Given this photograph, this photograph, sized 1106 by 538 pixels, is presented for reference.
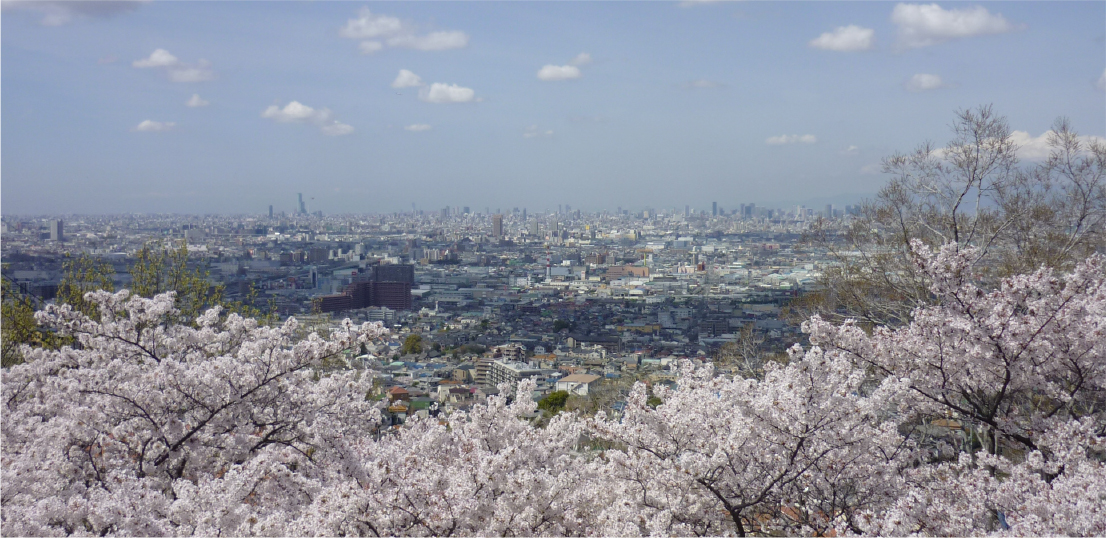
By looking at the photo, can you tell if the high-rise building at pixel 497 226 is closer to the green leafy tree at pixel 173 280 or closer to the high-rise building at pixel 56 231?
the high-rise building at pixel 56 231

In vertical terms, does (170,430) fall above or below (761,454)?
above

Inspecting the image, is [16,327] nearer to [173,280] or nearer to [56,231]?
[173,280]

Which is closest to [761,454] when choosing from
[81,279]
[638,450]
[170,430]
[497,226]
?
[638,450]

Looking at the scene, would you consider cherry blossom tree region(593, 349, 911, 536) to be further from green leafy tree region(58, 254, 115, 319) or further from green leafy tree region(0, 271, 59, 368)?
green leafy tree region(58, 254, 115, 319)

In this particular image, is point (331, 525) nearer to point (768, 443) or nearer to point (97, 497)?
point (97, 497)

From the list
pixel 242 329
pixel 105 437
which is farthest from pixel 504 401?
pixel 105 437

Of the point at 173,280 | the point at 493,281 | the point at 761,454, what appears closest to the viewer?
the point at 761,454

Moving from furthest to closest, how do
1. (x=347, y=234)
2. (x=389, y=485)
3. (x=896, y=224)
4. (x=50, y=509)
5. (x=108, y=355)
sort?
(x=347, y=234), (x=896, y=224), (x=108, y=355), (x=389, y=485), (x=50, y=509)
